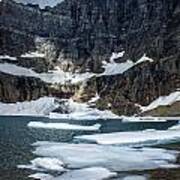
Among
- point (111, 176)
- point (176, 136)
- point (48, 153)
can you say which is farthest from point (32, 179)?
point (176, 136)

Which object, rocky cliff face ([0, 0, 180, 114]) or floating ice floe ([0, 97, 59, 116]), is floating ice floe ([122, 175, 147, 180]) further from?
floating ice floe ([0, 97, 59, 116])

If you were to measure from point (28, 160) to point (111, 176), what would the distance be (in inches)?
350

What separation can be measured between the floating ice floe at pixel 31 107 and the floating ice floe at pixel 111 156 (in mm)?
111864

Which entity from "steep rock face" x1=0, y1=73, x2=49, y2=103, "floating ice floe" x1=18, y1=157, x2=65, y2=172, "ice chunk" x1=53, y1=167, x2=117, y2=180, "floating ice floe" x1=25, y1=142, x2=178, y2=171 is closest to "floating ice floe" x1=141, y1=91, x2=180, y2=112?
"steep rock face" x1=0, y1=73, x2=49, y2=103

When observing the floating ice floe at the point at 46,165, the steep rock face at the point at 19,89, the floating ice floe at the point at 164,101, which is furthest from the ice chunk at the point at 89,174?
the steep rock face at the point at 19,89

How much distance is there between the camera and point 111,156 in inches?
1535

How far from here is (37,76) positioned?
182 meters

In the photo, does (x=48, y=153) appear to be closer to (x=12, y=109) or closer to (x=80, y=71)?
(x=12, y=109)

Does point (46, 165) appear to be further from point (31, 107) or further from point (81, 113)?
point (31, 107)

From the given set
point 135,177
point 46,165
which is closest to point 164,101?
point 46,165

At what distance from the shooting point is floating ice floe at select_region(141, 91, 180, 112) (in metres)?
144

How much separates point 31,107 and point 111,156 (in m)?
126

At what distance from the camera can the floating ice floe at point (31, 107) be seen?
158 metres

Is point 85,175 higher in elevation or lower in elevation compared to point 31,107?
lower
